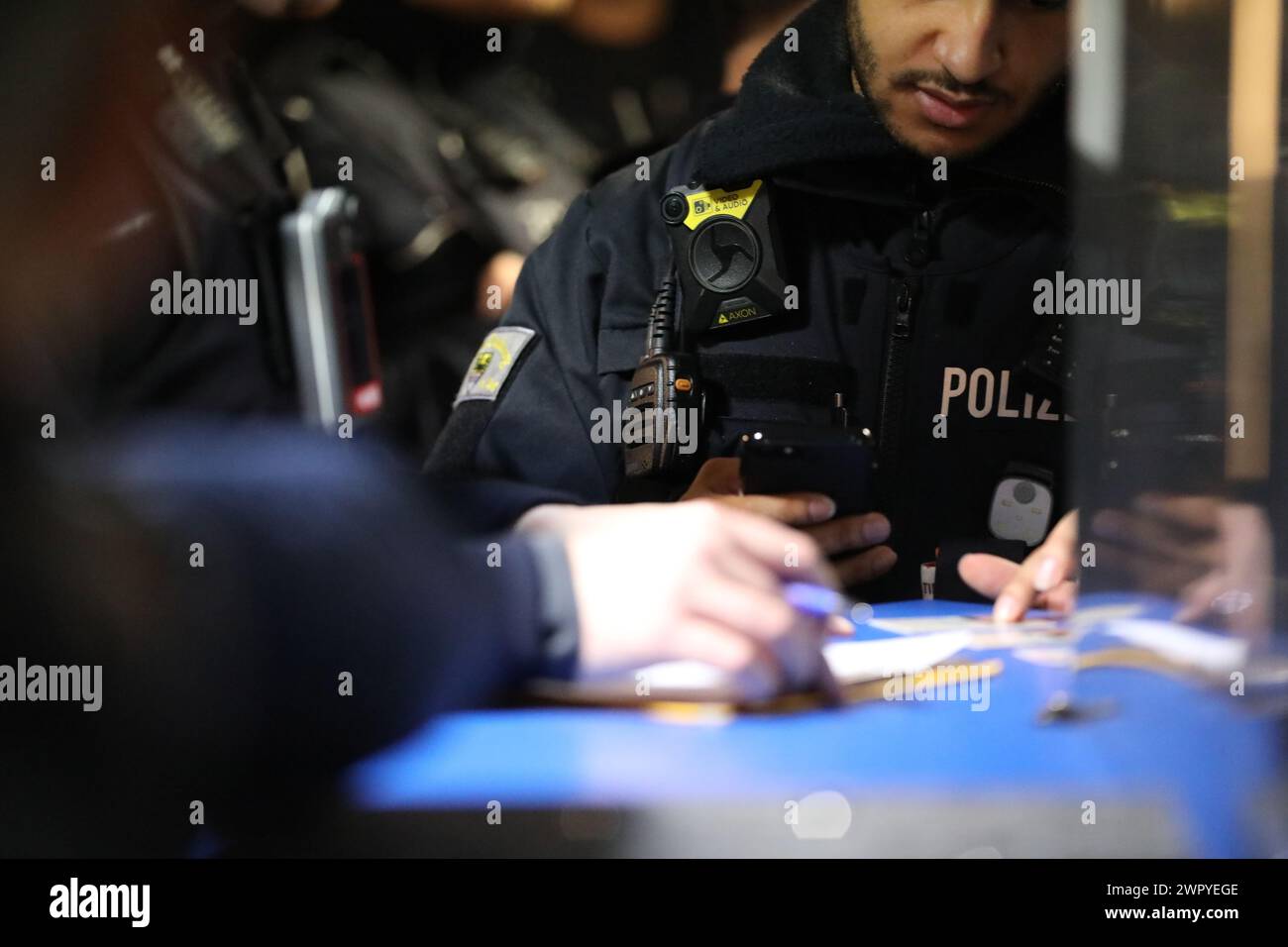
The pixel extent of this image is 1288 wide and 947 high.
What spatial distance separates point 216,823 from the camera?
602mm

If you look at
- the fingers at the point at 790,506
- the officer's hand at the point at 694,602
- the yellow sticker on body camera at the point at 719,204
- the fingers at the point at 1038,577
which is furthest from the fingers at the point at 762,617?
the yellow sticker on body camera at the point at 719,204

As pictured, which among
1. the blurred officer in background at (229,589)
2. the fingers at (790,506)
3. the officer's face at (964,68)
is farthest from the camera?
the officer's face at (964,68)

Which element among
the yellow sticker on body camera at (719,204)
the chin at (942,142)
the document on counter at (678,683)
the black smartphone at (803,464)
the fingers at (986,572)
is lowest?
the document on counter at (678,683)

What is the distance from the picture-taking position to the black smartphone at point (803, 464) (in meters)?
0.74

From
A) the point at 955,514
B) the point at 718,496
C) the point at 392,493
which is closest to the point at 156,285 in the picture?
the point at 392,493

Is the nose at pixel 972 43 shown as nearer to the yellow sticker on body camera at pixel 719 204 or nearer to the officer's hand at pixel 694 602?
the yellow sticker on body camera at pixel 719 204

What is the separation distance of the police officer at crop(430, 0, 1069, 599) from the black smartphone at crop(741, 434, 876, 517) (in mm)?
111

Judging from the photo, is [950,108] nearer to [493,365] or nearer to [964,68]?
[964,68]

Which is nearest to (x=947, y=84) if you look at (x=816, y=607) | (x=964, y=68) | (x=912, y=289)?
(x=964, y=68)

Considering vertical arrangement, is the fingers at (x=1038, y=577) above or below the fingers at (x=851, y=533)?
below

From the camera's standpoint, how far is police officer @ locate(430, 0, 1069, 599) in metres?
0.88

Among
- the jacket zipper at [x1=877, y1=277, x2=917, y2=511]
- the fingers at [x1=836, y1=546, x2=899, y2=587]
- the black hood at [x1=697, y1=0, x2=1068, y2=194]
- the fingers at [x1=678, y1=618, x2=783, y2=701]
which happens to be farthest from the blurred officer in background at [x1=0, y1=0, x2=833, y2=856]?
the black hood at [x1=697, y1=0, x2=1068, y2=194]
